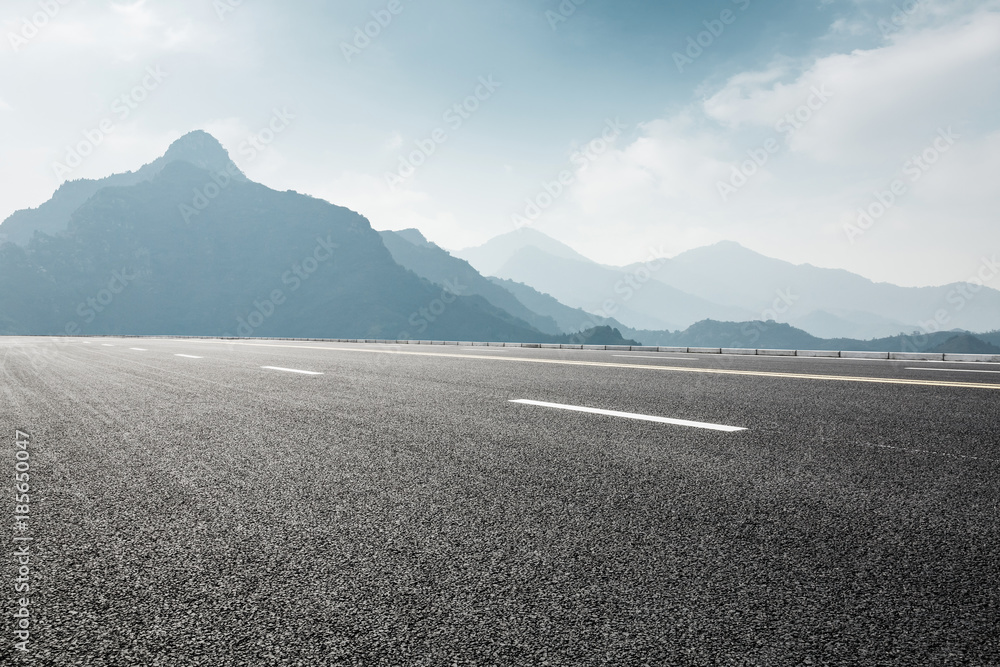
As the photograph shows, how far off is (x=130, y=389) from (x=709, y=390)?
21.2 feet

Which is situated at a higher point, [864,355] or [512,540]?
[864,355]

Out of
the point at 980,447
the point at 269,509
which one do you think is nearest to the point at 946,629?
the point at 269,509

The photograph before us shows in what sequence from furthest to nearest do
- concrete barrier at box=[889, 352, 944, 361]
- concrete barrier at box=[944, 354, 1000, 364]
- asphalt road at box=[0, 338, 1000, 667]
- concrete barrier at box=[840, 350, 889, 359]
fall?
1. concrete barrier at box=[840, 350, 889, 359]
2. concrete barrier at box=[889, 352, 944, 361]
3. concrete barrier at box=[944, 354, 1000, 364]
4. asphalt road at box=[0, 338, 1000, 667]

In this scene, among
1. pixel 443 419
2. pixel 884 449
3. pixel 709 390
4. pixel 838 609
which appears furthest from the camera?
pixel 709 390

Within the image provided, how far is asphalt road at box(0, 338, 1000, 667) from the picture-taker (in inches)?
56.9

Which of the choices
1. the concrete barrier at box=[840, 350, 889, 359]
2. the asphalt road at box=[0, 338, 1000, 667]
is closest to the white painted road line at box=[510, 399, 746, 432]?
the asphalt road at box=[0, 338, 1000, 667]

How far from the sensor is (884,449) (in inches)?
141

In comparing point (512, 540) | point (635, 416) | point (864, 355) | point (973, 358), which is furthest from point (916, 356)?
point (512, 540)

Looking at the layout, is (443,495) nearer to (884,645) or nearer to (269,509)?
(269,509)

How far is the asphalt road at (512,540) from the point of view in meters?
1.44

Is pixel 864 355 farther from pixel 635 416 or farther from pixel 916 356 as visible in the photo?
pixel 635 416

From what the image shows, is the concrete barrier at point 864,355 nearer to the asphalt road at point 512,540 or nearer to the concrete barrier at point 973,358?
the concrete barrier at point 973,358

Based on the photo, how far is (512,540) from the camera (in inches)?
82.8

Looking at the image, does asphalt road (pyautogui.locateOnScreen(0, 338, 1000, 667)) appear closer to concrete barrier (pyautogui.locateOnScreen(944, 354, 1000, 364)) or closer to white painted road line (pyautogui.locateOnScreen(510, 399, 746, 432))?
white painted road line (pyautogui.locateOnScreen(510, 399, 746, 432))
